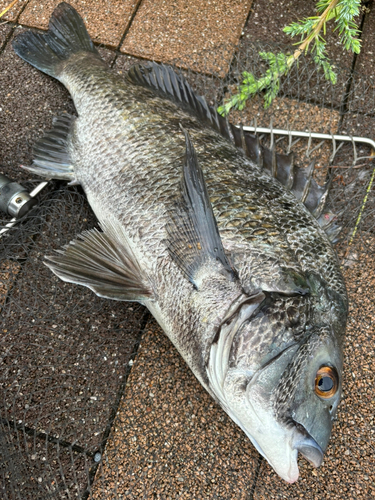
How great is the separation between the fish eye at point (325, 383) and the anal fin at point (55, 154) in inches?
66.6

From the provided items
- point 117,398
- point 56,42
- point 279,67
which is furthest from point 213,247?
point 56,42

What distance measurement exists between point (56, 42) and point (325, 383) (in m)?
2.68

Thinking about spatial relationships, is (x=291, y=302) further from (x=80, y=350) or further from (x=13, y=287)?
(x=13, y=287)

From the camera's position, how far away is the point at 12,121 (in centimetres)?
273

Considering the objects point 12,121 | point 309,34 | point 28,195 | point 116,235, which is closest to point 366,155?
point 309,34

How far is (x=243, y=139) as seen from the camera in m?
2.22

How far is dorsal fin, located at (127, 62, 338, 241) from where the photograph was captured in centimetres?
211

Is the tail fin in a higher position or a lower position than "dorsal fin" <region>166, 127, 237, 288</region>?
higher

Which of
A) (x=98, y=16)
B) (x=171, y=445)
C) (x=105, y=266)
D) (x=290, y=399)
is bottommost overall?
(x=171, y=445)

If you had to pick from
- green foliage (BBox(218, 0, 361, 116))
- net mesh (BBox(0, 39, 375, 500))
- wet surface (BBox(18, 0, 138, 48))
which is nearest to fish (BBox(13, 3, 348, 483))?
net mesh (BBox(0, 39, 375, 500))

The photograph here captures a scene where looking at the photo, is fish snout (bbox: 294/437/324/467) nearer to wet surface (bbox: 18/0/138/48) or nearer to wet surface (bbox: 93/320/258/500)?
wet surface (bbox: 93/320/258/500)

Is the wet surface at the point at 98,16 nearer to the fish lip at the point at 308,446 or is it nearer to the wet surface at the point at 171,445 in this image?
the wet surface at the point at 171,445

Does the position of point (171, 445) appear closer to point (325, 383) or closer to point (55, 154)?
point (325, 383)

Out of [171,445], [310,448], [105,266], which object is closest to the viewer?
[310,448]
